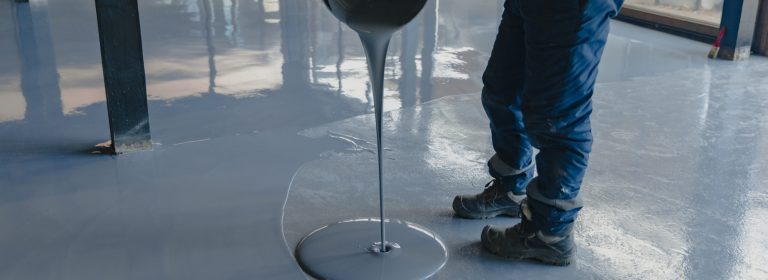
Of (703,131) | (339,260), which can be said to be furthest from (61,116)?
(703,131)

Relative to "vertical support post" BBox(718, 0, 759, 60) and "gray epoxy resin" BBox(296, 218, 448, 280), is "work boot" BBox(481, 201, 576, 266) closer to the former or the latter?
"gray epoxy resin" BBox(296, 218, 448, 280)

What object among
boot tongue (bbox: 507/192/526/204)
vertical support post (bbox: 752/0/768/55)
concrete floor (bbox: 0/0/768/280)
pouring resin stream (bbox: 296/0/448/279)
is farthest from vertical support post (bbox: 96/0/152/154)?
vertical support post (bbox: 752/0/768/55)

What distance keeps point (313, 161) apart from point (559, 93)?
3.90 ft

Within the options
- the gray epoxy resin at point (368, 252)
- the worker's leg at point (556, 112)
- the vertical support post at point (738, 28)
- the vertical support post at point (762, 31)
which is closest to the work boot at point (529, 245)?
the worker's leg at point (556, 112)

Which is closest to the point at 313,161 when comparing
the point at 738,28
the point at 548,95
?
the point at 548,95

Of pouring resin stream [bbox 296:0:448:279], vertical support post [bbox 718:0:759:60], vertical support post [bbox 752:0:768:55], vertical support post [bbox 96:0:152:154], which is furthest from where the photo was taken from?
vertical support post [bbox 752:0:768:55]

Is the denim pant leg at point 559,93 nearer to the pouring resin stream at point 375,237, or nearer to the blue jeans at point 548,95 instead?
the blue jeans at point 548,95

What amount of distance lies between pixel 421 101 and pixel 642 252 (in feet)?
5.34

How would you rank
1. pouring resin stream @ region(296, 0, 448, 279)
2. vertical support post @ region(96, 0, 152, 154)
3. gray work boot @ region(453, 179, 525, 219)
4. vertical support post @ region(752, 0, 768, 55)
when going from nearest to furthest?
pouring resin stream @ region(296, 0, 448, 279) → gray work boot @ region(453, 179, 525, 219) → vertical support post @ region(96, 0, 152, 154) → vertical support post @ region(752, 0, 768, 55)

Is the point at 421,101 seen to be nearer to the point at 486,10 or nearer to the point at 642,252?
the point at 642,252

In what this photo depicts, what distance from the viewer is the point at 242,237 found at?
223 cm

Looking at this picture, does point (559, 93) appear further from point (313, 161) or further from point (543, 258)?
point (313, 161)

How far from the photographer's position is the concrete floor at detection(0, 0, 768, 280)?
2.14 meters

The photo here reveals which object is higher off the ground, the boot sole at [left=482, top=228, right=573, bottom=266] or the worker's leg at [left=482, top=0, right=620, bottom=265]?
the worker's leg at [left=482, top=0, right=620, bottom=265]
